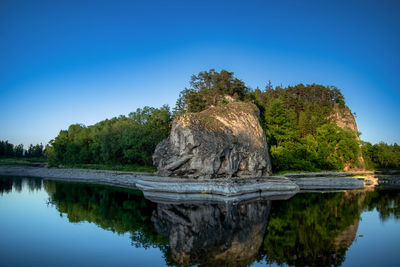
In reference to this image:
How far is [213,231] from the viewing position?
15.2 m

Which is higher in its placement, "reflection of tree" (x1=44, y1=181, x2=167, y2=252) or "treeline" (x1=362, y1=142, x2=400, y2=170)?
"treeline" (x1=362, y1=142, x2=400, y2=170)

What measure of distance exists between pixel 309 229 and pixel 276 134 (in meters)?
35.3

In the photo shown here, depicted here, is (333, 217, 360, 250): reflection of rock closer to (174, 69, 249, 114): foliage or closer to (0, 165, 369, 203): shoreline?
(0, 165, 369, 203): shoreline

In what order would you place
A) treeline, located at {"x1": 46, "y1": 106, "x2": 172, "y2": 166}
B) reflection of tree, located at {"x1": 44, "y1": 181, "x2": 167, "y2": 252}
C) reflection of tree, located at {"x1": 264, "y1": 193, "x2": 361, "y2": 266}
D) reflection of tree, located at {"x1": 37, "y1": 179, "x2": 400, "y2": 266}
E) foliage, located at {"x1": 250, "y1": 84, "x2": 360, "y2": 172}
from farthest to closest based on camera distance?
treeline, located at {"x1": 46, "y1": 106, "x2": 172, "y2": 166}, foliage, located at {"x1": 250, "y1": 84, "x2": 360, "y2": 172}, reflection of tree, located at {"x1": 44, "y1": 181, "x2": 167, "y2": 252}, reflection of tree, located at {"x1": 37, "y1": 179, "x2": 400, "y2": 266}, reflection of tree, located at {"x1": 264, "y1": 193, "x2": 361, "y2": 266}

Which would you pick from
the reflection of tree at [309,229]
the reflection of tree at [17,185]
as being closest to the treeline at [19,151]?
the reflection of tree at [17,185]

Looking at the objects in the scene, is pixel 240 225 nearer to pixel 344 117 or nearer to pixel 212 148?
pixel 212 148

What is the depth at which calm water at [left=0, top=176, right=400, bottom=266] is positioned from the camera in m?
11.4

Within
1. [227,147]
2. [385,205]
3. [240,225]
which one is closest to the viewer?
[240,225]

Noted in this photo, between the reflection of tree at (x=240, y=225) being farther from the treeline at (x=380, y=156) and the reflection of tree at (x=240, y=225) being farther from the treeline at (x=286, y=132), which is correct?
the treeline at (x=380, y=156)

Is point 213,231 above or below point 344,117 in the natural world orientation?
below

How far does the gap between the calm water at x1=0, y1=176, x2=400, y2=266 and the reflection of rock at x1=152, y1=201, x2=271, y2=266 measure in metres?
0.05

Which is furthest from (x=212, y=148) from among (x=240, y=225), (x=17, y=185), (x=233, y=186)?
(x=17, y=185)

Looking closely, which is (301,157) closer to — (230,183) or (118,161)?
(230,183)

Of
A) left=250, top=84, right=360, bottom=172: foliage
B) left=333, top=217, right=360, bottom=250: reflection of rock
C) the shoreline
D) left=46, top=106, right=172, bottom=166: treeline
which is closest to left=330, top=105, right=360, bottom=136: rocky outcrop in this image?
left=250, top=84, right=360, bottom=172: foliage
